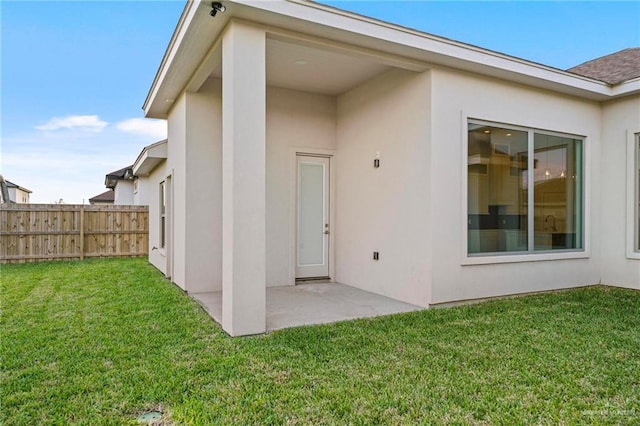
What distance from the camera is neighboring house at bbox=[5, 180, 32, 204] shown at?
2202cm

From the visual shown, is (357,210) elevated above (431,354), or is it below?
above

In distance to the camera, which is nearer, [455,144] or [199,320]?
[199,320]

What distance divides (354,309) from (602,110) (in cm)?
591

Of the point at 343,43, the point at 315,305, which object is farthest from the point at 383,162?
the point at 315,305

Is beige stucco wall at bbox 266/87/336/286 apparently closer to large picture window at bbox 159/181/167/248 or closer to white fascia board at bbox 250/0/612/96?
white fascia board at bbox 250/0/612/96

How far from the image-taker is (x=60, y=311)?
16.6 feet

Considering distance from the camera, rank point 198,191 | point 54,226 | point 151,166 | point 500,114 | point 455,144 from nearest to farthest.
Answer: point 455,144 < point 500,114 < point 198,191 < point 151,166 < point 54,226

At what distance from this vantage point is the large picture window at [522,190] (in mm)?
5879

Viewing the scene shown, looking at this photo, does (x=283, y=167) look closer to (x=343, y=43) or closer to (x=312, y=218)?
(x=312, y=218)

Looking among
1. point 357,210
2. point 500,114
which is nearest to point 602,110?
point 500,114

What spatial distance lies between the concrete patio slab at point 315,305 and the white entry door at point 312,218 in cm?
60

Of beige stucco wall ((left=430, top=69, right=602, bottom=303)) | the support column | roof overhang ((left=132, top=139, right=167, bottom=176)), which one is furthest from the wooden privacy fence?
beige stucco wall ((left=430, top=69, right=602, bottom=303))

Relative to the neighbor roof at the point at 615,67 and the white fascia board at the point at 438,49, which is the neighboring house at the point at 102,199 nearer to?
the white fascia board at the point at 438,49

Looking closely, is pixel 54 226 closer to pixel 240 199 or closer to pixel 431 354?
pixel 240 199
